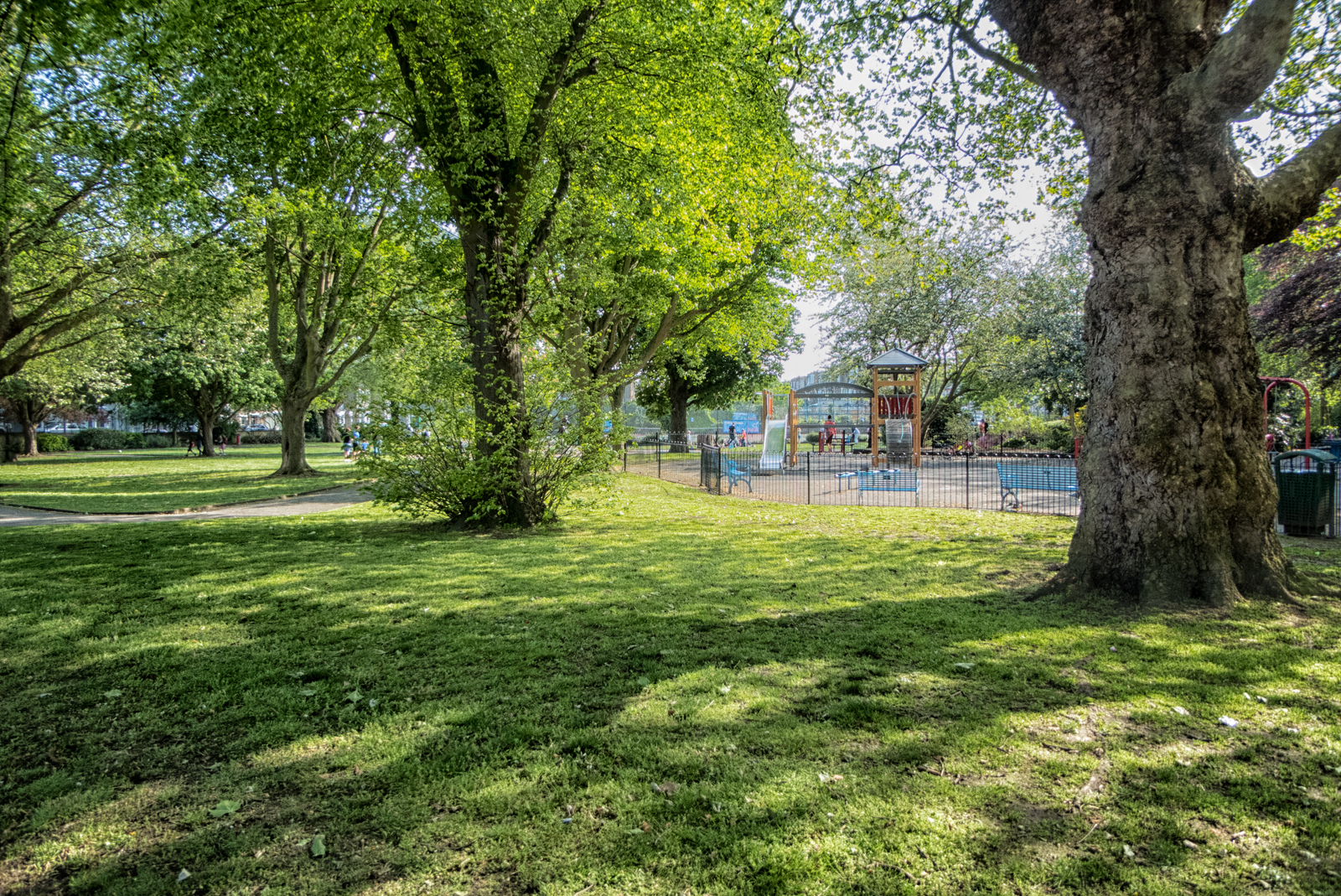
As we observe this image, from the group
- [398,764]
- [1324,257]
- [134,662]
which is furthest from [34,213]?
[1324,257]

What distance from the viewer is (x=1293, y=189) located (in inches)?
232

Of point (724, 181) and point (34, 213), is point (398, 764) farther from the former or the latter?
point (724, 181)

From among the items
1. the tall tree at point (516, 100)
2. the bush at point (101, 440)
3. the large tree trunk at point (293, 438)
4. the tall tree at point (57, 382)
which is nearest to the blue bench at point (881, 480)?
the tall tree at point (516, 100)

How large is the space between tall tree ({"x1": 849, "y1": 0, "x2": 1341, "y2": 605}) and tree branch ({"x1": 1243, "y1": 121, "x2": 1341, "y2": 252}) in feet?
0.05

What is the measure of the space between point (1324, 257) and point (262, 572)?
24.1 m

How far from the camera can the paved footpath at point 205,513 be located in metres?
12.2

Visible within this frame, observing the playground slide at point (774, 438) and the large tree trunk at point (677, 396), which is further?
the large tree trunk at point (677, 396)

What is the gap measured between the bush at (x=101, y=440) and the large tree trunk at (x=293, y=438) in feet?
105

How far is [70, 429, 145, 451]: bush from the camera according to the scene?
44.7 meters

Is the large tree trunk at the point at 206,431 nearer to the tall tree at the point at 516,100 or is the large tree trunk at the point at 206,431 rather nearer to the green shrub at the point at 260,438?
the green shrub at the point at 260,438

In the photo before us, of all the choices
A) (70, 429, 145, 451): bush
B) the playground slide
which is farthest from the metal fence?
(70, 429, 145, 451): bush

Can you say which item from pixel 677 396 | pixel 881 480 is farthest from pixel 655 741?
pixel 677 396

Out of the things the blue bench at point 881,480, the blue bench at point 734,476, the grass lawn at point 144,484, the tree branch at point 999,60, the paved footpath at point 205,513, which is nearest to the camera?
the tree branch at point 999,60

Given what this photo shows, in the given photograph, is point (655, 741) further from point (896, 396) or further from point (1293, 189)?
→ point (896, 396)
